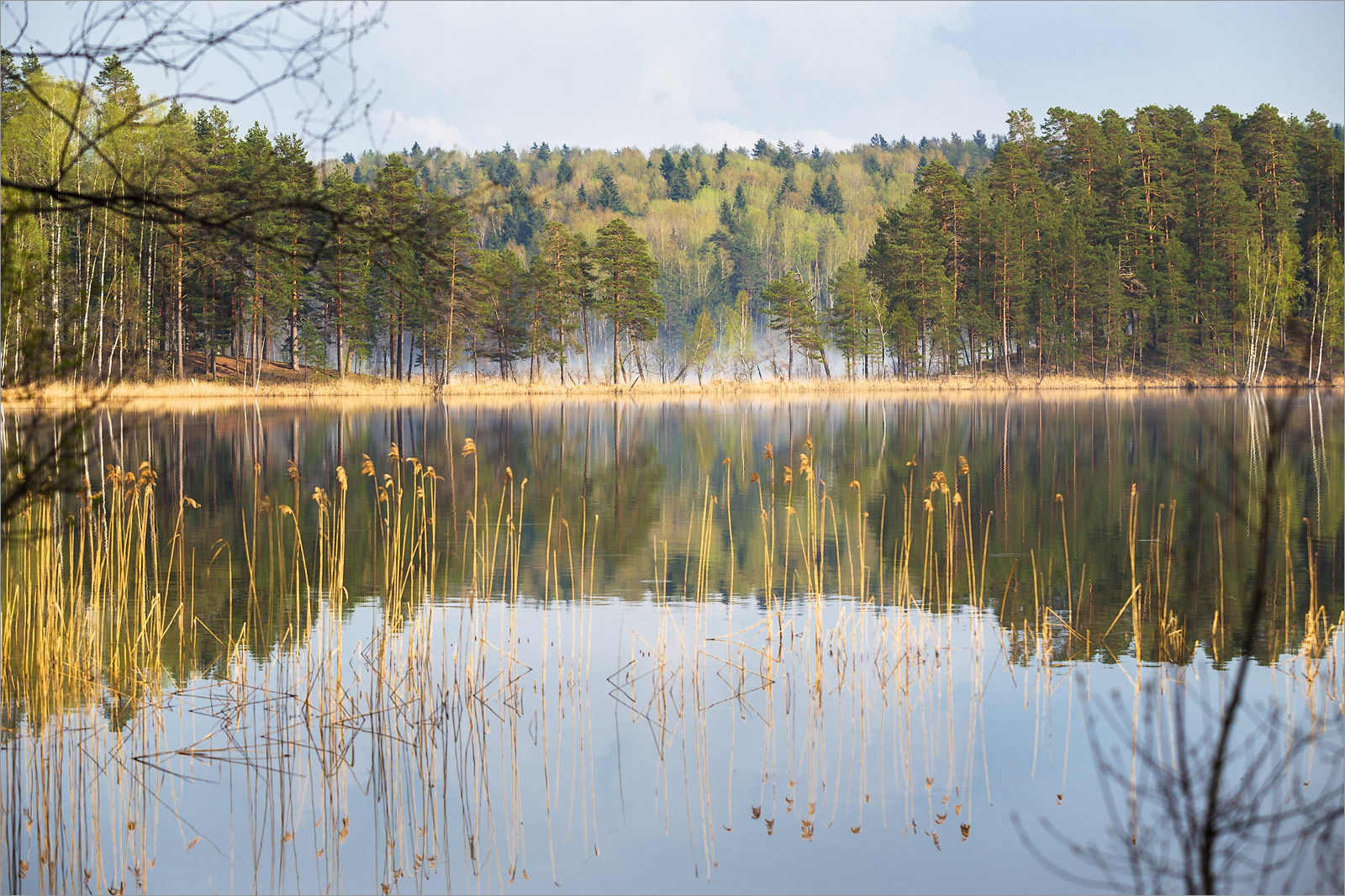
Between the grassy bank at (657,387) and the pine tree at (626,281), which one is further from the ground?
the pine tree at (626,281)

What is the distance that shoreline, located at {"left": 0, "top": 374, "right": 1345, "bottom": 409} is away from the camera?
49.3 meters

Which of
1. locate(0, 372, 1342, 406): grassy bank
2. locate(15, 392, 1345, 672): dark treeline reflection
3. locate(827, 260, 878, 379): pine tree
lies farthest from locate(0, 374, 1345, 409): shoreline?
locate(15, 392, 1345, 672): dark treeline reflection

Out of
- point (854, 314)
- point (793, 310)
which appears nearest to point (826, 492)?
point (793, 310)

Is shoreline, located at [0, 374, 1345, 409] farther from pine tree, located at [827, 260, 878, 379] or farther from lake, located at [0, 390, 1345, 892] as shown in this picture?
lake, located at [0, 390, 1345, 892]

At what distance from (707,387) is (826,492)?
166ft

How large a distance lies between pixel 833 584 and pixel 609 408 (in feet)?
111

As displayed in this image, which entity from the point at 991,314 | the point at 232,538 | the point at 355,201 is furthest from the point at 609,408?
the point at 355,201

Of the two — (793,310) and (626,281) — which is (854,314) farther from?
(626,281)

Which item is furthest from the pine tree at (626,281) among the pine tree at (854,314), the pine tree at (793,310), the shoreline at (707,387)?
the pine tree at (854,314)

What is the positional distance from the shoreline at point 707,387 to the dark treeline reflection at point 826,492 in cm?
1418

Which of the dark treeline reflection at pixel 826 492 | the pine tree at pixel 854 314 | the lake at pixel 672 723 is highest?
the pine tree at pixel 854 314

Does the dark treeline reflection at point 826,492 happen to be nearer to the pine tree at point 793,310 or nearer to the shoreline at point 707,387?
the shoreline at point 707,387

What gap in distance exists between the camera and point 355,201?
3.25m

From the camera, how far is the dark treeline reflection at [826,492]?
10.1 metres
